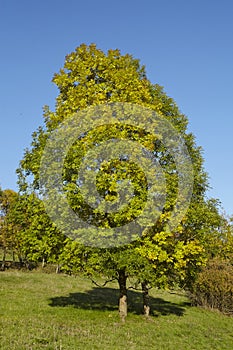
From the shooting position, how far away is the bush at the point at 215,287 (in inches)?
945

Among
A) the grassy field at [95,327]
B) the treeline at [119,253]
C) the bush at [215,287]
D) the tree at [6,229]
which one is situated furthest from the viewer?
the tree at [6,229]

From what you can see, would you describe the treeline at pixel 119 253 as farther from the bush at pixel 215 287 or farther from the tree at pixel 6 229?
the tree at pixel 6 229

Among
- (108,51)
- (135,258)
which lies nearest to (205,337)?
(135,258)

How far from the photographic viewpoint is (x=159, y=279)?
15766 millimetres

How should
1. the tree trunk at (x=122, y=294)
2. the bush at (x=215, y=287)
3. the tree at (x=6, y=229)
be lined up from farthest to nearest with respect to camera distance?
1. the tree at (x=6, y=229)
2. the bush at (x=215, y=287)
3. the tree trunk at (x=122, y=294)

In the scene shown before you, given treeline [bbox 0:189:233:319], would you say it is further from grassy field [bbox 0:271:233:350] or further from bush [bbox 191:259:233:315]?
bush [bbox 191:259:233:315]

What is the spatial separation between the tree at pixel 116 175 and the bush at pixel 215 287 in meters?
7.47

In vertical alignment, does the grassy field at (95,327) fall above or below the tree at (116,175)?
below

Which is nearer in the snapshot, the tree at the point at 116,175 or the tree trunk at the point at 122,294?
the tree at the point at 116,175

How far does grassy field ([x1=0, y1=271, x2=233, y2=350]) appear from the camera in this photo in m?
11.7

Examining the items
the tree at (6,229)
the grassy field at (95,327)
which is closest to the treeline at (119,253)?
the grassy field at (95,327)

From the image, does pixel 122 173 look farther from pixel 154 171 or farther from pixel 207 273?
pixel 207 273

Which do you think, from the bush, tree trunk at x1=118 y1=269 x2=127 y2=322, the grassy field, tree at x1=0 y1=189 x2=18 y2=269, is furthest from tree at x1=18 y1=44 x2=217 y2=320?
tree at x1=0 y1=189 x2=18 y2=269

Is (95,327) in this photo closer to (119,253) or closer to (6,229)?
(119,253)
